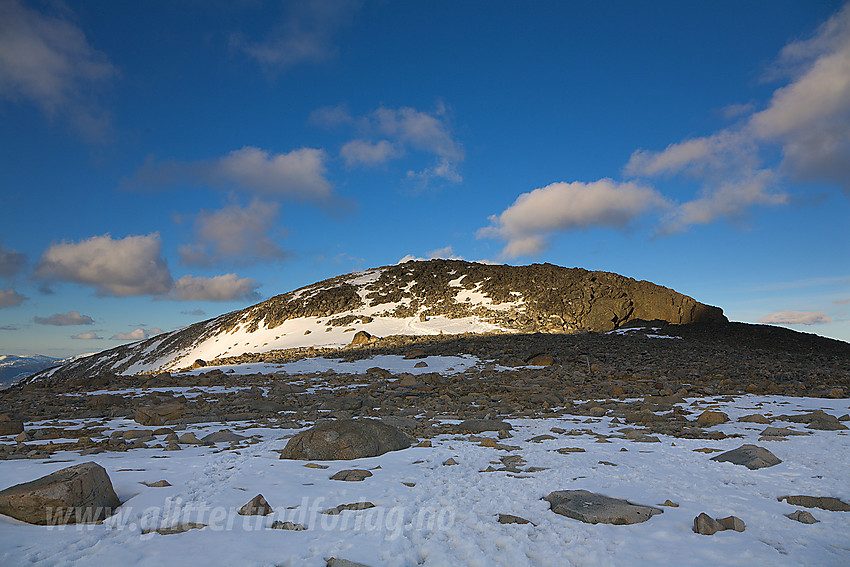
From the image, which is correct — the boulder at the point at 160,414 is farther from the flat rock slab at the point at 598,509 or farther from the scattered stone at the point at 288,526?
the flat rock slab at the point at 598,509

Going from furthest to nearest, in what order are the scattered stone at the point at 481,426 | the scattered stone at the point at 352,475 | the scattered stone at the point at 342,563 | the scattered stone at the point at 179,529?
the scattered stone at the point at 481,426 → the scattered stone at the point at 352,475 → the scattered stone at the point at 179,529 → the scattered stone at the point at 342,563

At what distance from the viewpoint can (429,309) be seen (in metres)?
38.5

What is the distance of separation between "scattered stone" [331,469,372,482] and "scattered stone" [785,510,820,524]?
4.69 metres

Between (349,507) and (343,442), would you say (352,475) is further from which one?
(343,442)

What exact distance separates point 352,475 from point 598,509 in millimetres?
3074

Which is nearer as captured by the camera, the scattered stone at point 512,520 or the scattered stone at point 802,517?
the scattered stone at point 802,517

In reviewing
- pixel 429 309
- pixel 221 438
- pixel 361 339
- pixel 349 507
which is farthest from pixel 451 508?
pixel 429 309

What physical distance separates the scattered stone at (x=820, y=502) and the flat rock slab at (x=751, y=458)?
129 cm

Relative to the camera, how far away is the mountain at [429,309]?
115 feet

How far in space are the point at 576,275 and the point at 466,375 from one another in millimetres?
27709

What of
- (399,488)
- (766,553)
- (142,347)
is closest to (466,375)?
(399,488)

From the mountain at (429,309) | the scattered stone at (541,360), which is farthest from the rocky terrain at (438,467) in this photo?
the mountain at (429,309)

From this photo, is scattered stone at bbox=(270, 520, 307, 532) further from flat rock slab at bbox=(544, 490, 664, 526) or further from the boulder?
the boulder

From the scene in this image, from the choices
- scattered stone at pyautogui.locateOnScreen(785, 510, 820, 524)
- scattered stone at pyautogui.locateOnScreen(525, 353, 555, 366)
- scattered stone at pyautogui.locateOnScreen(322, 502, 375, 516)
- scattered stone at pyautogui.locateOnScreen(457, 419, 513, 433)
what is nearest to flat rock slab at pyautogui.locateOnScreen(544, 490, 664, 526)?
scattered stone at pyautogui.locateOnScreen(785, 510, 820, 524)
